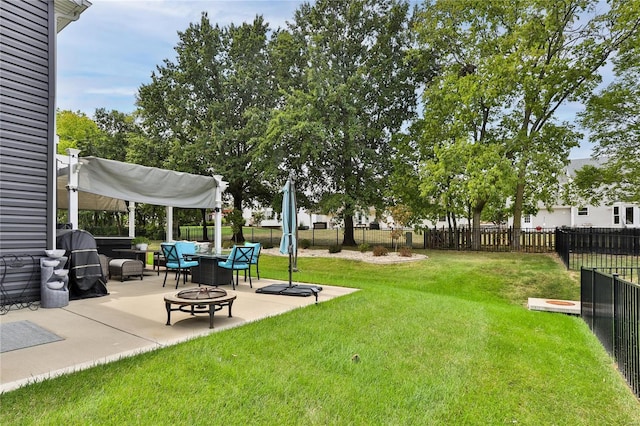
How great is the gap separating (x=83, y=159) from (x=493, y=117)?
57.1 ft

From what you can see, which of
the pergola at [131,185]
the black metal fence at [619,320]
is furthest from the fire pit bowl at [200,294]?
the black metal fence at [619,320]

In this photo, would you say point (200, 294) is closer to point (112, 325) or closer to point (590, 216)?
point (112, 325)

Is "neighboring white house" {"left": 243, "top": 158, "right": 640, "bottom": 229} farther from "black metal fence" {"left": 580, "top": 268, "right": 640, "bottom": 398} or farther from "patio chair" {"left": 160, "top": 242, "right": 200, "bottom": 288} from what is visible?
"black metal fence" {"left": 580, "top": 268, "right": 640, "bottom": 398}

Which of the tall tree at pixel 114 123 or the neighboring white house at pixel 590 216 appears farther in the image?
the tall tree at pixel 114 123

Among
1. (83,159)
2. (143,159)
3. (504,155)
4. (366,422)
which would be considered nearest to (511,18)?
(504,155)

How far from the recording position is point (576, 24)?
1519cm

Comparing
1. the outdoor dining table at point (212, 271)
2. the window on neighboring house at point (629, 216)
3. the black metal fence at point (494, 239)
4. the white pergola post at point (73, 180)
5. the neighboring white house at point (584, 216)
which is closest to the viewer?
the white pergola post at point (73, 180)

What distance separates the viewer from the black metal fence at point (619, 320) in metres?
3.79

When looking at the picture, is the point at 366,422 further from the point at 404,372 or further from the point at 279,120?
the point at 279,120

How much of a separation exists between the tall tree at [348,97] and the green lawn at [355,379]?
12.7 m

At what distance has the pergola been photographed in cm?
709

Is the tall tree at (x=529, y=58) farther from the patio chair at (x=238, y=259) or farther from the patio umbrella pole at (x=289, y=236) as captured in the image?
the patio chair at (x=238, y=259)

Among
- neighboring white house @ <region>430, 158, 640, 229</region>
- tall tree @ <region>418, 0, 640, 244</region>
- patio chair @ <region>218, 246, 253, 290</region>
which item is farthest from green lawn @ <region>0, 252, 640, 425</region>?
neighboring white house @ <region>430, 158, 640, 229</region>

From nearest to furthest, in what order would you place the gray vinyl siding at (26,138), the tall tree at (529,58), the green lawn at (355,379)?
1. the green lawn at (355,379)
2. the gray vinyl siding at (26,138)
3. the tall tree at (529,58)
